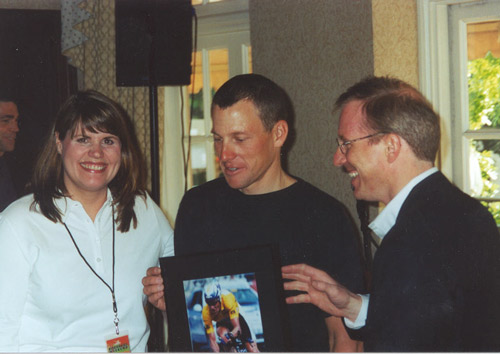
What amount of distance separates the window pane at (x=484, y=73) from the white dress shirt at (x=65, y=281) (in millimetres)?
1793

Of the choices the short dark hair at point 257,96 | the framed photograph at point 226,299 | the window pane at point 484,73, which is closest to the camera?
the framed photograph at point 226,299

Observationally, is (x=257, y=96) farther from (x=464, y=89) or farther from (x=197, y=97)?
(x=197, y=97)

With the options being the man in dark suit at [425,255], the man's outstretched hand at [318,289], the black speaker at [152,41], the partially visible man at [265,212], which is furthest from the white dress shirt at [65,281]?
the black speaker at [152,41]

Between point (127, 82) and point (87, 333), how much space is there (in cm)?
146

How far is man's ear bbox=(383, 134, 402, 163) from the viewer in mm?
1555

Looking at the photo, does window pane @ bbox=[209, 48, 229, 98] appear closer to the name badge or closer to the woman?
the woman

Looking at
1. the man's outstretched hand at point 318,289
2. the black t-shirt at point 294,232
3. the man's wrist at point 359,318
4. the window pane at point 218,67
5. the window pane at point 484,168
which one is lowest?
the man's wrist at point 359,318

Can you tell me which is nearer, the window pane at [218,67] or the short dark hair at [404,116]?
the short dark hair at [404,116]

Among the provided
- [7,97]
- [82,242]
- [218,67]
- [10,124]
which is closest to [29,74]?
[7,97]

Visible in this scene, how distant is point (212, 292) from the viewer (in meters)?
1.68

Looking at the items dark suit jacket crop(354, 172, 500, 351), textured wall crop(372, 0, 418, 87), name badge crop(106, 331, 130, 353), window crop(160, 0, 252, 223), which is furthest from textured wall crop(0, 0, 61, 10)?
dark suit jacket crop(354, 172, 500, 351)

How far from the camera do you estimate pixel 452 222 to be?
132 centimetres

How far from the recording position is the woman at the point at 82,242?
1.73 metres

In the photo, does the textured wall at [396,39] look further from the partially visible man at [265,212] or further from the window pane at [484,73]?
the partially visible man at [265,212]
